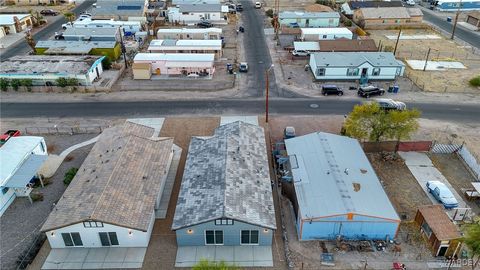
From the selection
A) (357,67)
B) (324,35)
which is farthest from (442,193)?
(324,35)

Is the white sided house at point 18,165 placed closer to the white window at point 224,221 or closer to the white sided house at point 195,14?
the white window at point 224,221

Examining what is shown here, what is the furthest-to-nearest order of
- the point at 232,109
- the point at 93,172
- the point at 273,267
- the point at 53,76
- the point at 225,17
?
the point at 225,17 → the point at 53,76 → the point at 232,109 → the point at 93,172 → the point at 273,267

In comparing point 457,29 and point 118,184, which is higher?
point 457,29

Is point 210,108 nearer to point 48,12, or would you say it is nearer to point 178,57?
point 178,57

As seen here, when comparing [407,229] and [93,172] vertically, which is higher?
[93,172]

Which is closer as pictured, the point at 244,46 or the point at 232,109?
the point at 232,109

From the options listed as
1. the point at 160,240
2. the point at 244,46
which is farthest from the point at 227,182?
the point at 244,46

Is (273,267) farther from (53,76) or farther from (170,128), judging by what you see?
(53,76)

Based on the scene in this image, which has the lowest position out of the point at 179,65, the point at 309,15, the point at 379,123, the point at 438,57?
the point at 438,57
